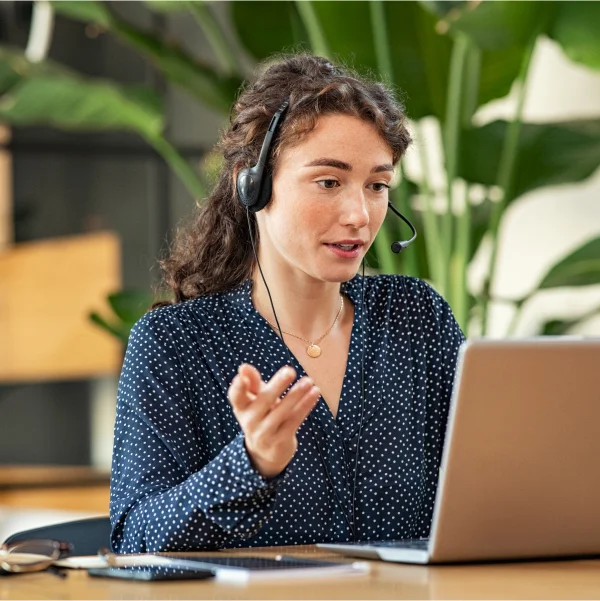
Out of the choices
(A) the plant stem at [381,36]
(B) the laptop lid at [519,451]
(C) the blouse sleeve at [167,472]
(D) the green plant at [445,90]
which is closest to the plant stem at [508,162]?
(D) the green plant at [445,90]

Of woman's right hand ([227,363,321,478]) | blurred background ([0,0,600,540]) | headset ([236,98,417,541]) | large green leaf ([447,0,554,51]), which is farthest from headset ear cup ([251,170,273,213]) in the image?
large green leaf ([447,0,554,51])

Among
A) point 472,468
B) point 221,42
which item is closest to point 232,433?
point 472,468

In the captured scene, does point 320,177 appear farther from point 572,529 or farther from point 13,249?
point 13,249

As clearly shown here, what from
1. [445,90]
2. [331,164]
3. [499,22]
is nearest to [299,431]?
[331,164]

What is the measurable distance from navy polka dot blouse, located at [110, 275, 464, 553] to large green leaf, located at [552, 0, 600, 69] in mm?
1013

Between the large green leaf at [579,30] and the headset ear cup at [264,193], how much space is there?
47.4 inches

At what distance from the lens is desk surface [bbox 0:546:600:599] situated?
3.08ft

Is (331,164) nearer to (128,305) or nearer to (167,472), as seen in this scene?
(167,472)

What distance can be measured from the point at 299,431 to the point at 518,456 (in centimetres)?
49

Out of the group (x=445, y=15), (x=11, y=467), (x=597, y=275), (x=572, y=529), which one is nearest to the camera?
(x=572, y=529)

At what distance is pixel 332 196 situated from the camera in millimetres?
1476

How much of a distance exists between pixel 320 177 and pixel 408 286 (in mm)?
342

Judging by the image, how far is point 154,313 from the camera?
1569 mm

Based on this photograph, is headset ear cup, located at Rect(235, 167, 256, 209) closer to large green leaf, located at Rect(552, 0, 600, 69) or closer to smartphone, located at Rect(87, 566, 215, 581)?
smartphone, located at Rect(87, 566, 215, 581)
